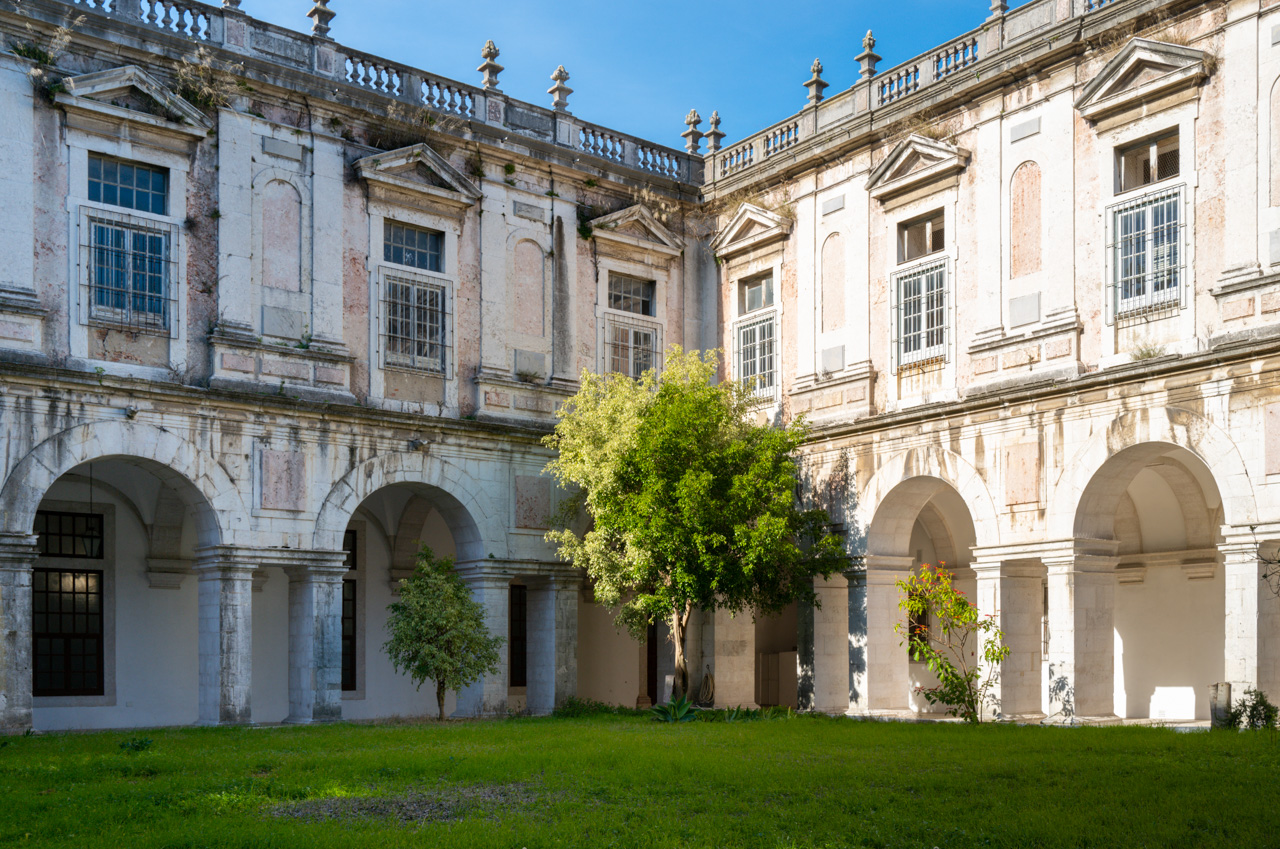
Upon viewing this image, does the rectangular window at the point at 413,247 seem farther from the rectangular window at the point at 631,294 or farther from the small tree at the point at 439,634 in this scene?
the small tree at the point at 439,634

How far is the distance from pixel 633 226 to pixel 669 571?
7.16 m

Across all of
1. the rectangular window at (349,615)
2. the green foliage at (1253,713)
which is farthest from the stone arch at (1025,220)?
the rectangular window at (349,615)

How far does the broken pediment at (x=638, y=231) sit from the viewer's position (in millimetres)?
23078

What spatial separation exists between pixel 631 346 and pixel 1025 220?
762 centimetres

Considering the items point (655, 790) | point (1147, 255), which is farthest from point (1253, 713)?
point (655, 790)

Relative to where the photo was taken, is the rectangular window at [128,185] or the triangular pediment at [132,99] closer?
the triangular pediment at [132,99]

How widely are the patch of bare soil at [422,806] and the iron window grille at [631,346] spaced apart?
12.9 metres

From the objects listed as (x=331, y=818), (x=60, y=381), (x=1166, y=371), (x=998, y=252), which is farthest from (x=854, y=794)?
(x=60, y=381)

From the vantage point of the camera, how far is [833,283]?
21.6 metres

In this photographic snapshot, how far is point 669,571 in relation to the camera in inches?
765

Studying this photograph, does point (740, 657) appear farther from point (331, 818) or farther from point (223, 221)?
point (331, 818)

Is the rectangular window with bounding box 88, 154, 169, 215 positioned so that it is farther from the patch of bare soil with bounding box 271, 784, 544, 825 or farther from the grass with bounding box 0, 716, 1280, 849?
the patch of bare soil with bounding box 271, 784, 544, 825

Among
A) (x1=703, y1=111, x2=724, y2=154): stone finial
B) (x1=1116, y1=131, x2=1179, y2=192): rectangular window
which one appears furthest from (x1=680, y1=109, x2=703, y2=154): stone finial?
(x1=1116, y1=131, x2=1179, y2=192): rectangular window

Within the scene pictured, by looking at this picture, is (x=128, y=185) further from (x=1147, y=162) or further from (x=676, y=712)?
(x=1147, y=162)
